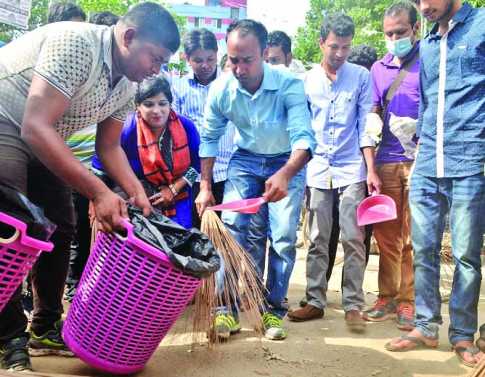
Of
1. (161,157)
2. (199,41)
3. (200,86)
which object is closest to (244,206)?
(161,157)

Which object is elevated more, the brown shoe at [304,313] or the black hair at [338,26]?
the black hair at [338,26]

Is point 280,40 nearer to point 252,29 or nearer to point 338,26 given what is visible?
point 338,26

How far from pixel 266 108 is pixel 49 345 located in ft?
5.60

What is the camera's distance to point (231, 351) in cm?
290

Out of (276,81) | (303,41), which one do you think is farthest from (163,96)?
(303,41)

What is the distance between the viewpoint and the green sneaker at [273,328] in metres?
3.12

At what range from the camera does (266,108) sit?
3334mm

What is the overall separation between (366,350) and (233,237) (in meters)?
0.91

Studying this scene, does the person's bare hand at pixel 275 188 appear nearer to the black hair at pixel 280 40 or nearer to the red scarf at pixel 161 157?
the red scarf at pixel 161 157

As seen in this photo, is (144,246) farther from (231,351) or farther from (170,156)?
(170,156)

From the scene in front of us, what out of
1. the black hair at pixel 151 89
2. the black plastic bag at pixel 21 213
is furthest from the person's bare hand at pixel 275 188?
the black plastic bag at pixel 21 213

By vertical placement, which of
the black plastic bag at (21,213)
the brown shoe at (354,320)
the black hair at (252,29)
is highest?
the black hair at (252,29)

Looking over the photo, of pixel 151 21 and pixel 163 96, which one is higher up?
pixel 151 21

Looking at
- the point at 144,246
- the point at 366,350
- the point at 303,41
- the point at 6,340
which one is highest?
the point at 303,41
